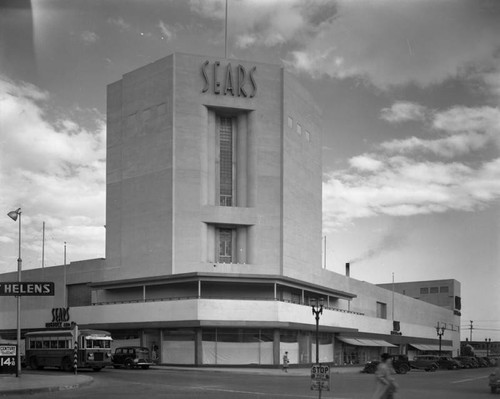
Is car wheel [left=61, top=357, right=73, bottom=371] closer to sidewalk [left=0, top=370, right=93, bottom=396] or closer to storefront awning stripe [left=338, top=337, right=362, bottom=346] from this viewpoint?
sidewalk [left=0, top=370, right=93, bottom=396]

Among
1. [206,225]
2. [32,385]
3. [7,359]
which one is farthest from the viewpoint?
[206,225]

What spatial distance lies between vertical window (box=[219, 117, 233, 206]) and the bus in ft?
96.4

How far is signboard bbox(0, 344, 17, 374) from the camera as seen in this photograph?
38.5m

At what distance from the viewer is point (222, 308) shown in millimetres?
68812

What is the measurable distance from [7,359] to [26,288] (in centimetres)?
403

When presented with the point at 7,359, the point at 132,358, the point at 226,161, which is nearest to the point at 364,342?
the point at 226,161

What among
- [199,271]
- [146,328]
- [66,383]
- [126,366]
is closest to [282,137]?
A: [199,271]

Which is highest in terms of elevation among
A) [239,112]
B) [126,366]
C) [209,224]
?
[239,112]

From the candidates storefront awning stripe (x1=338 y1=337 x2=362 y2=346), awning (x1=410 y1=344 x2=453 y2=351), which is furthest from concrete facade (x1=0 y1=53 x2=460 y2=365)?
awning (x1=410 y1=344 x2=453 y2=351)

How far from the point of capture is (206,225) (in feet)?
247

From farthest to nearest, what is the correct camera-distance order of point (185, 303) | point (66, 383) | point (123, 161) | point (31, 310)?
point (31, 310) < point (123, 161) < point (185, 303) < point (66, 383)

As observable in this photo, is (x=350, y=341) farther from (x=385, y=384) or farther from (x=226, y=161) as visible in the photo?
(x=385, y=384)

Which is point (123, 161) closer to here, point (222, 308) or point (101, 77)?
point (101, 77)

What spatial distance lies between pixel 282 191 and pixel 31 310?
34386mm
